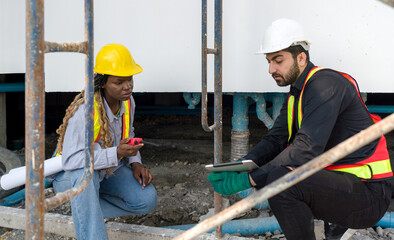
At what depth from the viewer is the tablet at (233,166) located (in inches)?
88.7

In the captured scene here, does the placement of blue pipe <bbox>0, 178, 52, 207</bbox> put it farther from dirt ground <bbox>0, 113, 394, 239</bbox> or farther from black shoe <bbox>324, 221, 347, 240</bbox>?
black shoe <bbox>324, 221, 347, 240</bbox>

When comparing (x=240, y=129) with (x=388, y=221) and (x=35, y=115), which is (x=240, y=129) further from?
(x=35, y=115)

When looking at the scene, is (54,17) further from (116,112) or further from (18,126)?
(18,126)

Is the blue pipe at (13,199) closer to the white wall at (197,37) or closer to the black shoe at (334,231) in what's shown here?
the white wall at (197,37)

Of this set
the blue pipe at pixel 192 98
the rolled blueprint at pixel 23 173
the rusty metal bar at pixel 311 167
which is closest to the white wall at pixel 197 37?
the blue pipe at pixel 192 98

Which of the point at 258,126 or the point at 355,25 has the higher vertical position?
the point at 355,25

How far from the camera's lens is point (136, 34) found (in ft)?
12.6

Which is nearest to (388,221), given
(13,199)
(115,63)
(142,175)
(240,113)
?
(240,113)

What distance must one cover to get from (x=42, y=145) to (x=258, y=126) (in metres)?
5.70

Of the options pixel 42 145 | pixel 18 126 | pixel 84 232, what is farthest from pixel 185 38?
pixel 18 126

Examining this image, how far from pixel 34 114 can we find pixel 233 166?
4.15 feet

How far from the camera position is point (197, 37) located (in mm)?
3705

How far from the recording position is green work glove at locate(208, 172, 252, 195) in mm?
2273

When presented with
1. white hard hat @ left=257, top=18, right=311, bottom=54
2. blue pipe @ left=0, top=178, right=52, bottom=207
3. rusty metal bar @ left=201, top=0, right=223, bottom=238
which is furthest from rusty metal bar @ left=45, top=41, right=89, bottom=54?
blue pipe @ left=0, top=178, right=52, bottom=207
